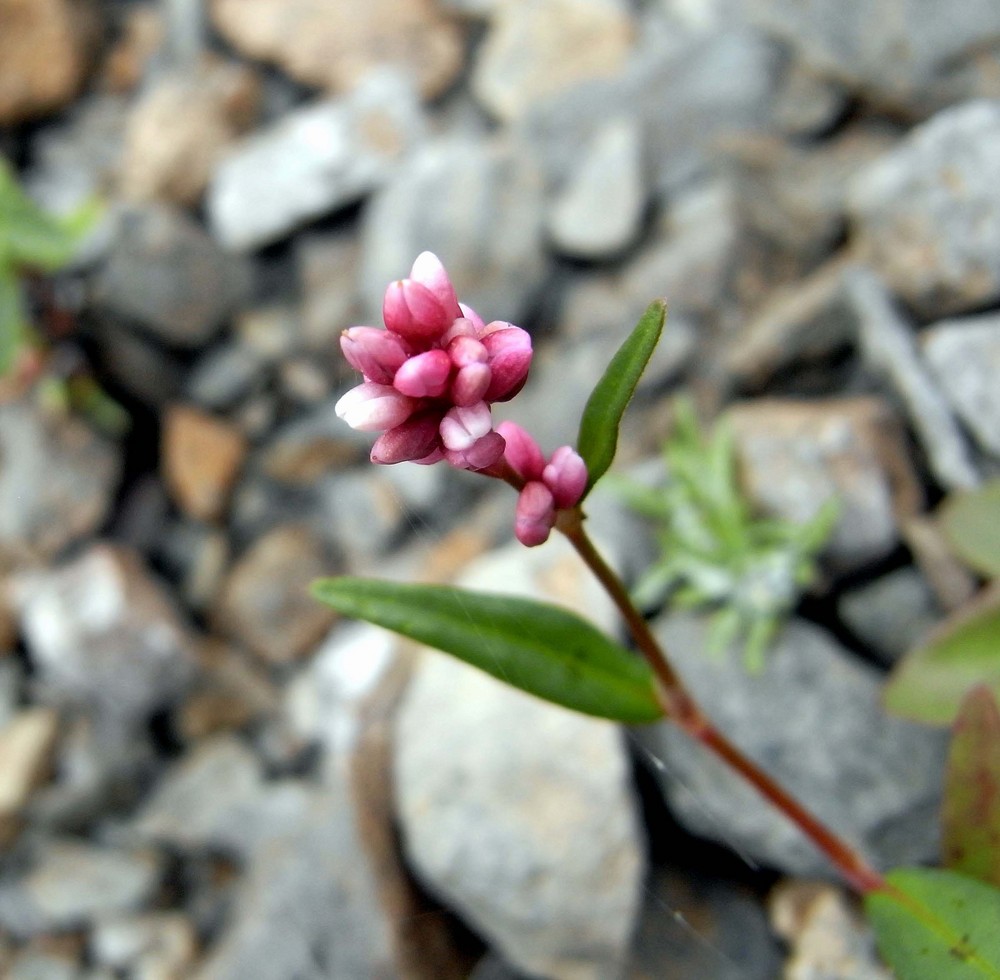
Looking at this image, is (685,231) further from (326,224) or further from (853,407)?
(326,224)

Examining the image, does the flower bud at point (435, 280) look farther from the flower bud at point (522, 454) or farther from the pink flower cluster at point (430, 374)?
the flower bud at point (522, 454)

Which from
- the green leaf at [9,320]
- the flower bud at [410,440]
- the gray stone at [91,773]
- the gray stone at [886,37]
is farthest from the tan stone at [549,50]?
the flower bud at [410,440]

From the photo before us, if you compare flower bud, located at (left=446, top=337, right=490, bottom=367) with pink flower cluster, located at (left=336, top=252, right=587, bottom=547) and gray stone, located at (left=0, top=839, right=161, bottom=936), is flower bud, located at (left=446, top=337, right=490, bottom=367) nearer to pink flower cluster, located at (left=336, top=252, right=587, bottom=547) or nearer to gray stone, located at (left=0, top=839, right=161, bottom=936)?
pink flower cluster, located at (left=336, top=252, right=587, bottom=547)

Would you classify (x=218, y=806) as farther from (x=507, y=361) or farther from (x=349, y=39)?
(x=349, y=39)

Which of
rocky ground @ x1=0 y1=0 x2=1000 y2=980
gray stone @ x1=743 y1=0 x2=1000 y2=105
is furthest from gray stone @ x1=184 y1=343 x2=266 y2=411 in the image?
gray stone @ x1=743 y1=0 x2=1000 y2=105

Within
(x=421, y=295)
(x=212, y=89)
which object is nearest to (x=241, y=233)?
(x=212, y=89)

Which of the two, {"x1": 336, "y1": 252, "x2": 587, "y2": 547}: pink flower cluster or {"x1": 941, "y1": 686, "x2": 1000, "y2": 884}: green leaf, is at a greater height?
{"x1": 336, "y1": 252, "x2": 587, "y2": 547}: pink flower cluster
